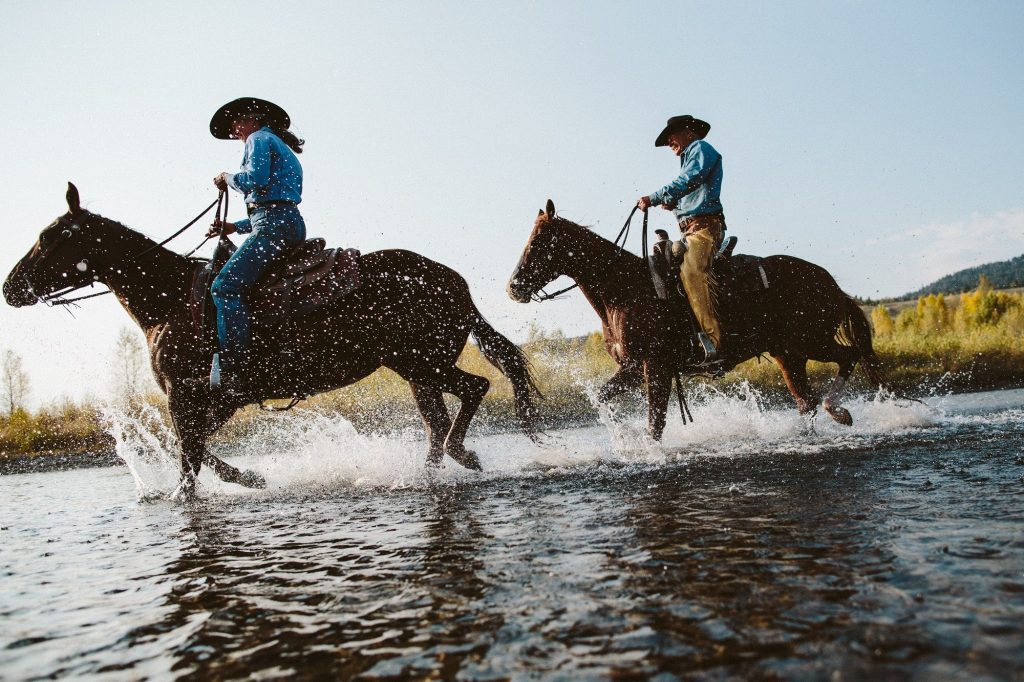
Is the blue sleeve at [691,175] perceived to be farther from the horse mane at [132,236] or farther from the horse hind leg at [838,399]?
the horse mane at [132,236]

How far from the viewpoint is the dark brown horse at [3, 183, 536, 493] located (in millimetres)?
6543

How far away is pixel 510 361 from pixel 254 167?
10.6 ft

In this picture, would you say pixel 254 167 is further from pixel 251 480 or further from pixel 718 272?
pixel 718 272

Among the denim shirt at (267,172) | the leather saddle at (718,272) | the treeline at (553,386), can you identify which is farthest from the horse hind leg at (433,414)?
the treeline at (553,386)

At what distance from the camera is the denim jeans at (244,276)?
244 inches

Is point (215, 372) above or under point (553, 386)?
above

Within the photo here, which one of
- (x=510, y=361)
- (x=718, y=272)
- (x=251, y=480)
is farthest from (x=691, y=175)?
(x=251, y=480)

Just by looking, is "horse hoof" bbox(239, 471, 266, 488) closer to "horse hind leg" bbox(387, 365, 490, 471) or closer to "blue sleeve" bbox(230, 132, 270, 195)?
"horse hind leg" bbox(387, 365, 490, 471)

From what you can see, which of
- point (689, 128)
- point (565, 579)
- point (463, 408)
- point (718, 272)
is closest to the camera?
point (565, 579)

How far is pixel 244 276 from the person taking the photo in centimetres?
625

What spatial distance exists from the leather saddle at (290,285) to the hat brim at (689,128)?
4.16 meters

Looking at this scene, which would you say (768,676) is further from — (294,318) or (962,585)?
(294,318)

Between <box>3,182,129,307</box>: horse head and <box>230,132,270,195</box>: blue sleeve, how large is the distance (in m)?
1.51

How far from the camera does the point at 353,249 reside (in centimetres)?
677
